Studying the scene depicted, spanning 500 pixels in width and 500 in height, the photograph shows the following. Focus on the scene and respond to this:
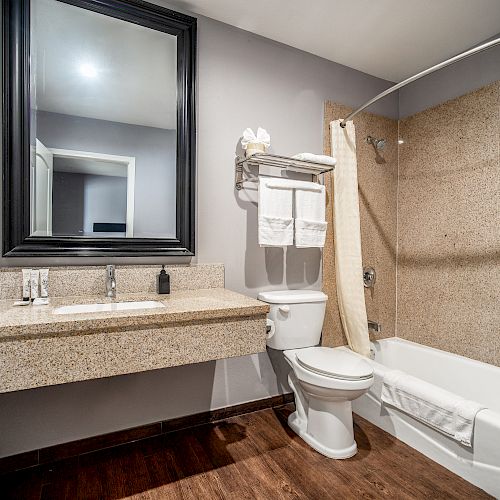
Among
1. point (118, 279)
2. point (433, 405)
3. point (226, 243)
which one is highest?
point (226, 243)

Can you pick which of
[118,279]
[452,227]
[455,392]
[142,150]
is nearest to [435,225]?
[452,227]

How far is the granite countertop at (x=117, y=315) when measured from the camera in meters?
Result: 1.19

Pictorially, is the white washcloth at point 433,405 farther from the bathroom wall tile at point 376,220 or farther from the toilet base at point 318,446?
the bathroom wall tile at point 376,220

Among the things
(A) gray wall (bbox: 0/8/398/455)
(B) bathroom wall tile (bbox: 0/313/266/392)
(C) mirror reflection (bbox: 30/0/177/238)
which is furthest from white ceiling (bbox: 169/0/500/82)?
(B) bathroom wall tile (bbox: 0/313/266/392)

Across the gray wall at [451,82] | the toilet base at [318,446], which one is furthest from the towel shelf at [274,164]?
the toilet base at [318,446]

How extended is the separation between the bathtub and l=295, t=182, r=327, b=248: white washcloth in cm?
85

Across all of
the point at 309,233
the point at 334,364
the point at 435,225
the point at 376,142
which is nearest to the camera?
the point at 334,364

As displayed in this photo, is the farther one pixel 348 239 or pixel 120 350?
pixel 348 239

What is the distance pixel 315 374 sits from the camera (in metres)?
1.78

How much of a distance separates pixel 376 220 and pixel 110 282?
202 cm

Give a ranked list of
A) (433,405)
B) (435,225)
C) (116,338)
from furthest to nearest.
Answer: (435,225)
(433,405)
(116,338)

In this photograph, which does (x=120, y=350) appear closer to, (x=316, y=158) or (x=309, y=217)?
(x=309, y=217)

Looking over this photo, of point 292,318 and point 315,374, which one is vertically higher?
point 292,318

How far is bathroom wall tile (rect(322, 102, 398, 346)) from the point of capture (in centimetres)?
254
